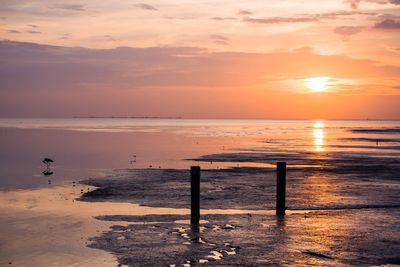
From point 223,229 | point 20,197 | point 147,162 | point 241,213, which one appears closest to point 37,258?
point 223,229

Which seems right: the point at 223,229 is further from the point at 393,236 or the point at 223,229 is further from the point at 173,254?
the point at 393,236

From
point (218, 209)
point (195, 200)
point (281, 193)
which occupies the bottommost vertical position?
point (218, 209)

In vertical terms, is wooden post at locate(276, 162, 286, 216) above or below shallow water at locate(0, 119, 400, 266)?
above

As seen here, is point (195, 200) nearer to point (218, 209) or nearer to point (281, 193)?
point (218, 209)

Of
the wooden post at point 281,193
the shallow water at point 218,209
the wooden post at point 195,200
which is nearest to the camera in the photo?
the shallow water at point 218,209

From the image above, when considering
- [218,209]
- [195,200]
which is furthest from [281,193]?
[195,200]

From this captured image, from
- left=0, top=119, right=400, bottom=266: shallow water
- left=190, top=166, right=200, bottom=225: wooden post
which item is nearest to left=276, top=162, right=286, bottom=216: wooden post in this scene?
left=0, top=119, right=400, bottom=266: shallow water

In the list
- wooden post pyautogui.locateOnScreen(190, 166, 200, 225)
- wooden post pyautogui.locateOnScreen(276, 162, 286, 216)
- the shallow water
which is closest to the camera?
the shallow water

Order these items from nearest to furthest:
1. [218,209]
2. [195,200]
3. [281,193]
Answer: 1. [195,200]
2. [281,193]
3. [218,209]

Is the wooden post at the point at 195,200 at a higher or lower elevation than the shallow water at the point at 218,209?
higher

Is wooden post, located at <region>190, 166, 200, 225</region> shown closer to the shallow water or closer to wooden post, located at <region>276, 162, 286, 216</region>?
the shallow water

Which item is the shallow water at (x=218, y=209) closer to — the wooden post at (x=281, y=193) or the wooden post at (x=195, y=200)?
the wooden post at (x=281, y=193)

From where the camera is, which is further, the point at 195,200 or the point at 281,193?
the point at 281,193

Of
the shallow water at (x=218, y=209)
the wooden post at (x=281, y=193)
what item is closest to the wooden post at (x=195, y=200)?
the shallow water at (x=218, y=209)
